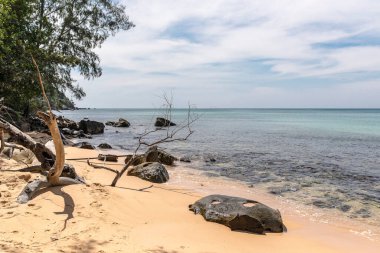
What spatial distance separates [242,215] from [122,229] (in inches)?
105

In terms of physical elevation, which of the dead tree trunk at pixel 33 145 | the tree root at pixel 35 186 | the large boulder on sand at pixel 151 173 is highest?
the dead tree trunk at pixel 33 145

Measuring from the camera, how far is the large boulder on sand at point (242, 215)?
7.37 metres

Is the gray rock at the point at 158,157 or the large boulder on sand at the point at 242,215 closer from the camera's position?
the large boulder on sand at the point at 242,215

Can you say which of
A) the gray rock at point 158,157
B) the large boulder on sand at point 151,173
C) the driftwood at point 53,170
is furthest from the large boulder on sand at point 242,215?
the gray rock at point 158,157

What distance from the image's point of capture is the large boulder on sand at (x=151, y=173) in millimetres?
12508

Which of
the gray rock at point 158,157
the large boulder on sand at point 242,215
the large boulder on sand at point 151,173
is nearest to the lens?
the large boulder on sand at point 242,215

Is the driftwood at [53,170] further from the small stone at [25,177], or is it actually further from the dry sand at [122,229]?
the small stone at [25,177]

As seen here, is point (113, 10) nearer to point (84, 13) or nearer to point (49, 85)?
point (84, 13)

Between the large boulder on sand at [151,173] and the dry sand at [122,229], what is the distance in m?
3.13

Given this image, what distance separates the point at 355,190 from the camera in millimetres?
12742

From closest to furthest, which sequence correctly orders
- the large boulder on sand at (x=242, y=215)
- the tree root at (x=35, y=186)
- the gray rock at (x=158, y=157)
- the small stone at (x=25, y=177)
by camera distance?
the tree root at (x=35, y=186), the large boulder on sand at (x=242, y=215), the small stone at (x=25, y=177), the gray rock at (x=158, y=157)

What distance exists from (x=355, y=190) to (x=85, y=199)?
10.2 metres

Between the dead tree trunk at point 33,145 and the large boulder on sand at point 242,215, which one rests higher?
the dead tree trunk at point 33,145

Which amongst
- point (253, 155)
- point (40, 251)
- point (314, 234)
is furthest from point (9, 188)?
point (253, 155)
